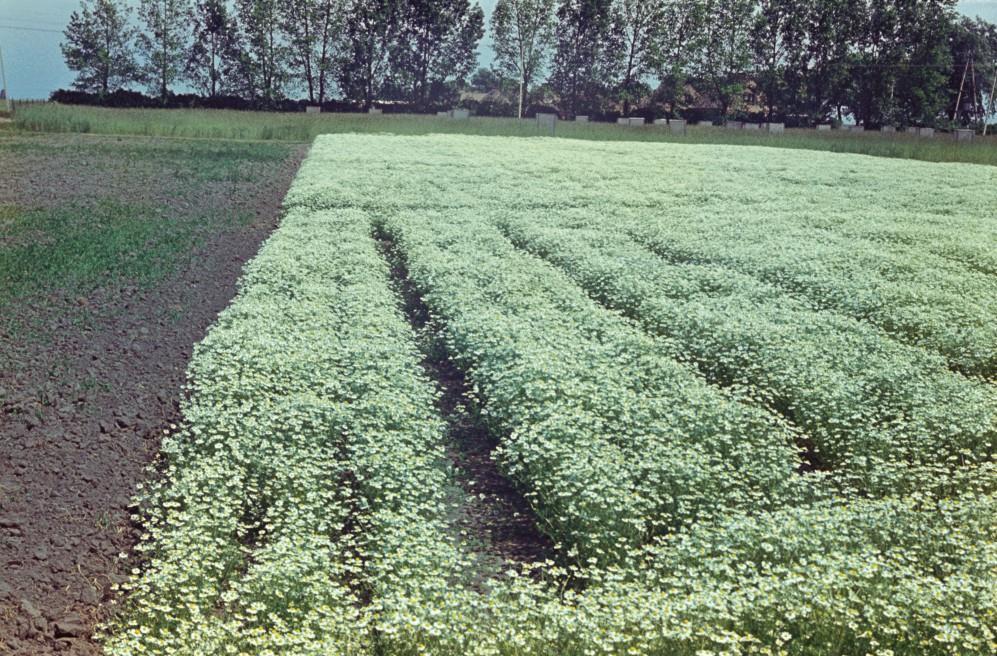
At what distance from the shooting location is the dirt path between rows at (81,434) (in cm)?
662

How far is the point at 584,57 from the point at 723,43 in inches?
507

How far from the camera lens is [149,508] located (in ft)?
26.3

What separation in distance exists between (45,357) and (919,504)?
10.0 m

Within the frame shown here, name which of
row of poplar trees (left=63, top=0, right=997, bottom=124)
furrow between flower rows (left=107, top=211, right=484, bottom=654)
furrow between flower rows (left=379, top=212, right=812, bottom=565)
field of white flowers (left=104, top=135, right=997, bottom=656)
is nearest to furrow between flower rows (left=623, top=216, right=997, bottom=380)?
field of white flowers (left=104, top=135, right=997, bottom=656)

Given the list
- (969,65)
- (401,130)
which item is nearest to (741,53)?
(969,65)

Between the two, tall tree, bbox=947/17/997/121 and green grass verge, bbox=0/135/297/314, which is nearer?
green grass verge, bbox=0/135/297/314

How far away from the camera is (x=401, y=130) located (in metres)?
50.7

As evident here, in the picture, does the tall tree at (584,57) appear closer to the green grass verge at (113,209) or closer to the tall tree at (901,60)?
the tall tree at (901,60)

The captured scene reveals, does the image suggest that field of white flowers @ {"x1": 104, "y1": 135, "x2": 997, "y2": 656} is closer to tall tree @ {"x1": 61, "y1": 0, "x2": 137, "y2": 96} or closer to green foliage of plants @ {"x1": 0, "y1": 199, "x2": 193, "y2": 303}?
green foliage of plants @ {"x1": 0, "y1": 199, "x2": 193, "y2": 303}

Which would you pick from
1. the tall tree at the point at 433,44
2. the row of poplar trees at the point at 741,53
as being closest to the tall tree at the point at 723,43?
the row of poplar trees at the point at 741,53

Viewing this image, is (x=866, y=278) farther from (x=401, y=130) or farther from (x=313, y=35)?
(x=313, y=35)

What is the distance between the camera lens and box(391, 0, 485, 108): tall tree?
269ft

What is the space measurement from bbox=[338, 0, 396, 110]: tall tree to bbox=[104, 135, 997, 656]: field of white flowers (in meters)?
65.7

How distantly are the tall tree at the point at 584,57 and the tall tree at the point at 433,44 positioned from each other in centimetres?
789
